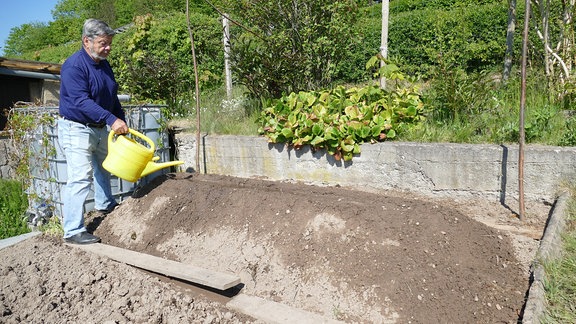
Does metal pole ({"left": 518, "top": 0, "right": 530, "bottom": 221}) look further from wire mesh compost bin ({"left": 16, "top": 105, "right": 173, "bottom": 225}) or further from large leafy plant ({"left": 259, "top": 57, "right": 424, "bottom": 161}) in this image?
wire mesh compost bin ({"left": 16, "top": 105, "right": 173, "bottom": 225})

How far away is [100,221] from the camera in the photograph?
169 inches

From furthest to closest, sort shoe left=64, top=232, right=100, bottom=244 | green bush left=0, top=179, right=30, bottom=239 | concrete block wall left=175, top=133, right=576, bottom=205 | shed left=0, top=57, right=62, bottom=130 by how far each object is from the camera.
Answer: shed left=0, top=57, right=62, bottom=130 → green bush left=0, top=179, right=30, bottom=239 → shoe left=64, top=232, right=100, bottom=244 → concrete block wall left=175, top=133, right=576, bottom=205

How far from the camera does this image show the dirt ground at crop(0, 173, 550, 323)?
2.60m

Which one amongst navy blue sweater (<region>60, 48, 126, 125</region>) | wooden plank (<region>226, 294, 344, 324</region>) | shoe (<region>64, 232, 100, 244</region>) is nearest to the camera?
wooden plank (<region>226, 294, 344, 324</region>)

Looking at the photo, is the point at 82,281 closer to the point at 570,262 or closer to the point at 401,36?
the point at 570,262

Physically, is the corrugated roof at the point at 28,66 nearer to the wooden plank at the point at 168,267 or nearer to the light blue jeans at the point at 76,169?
the light blue jeans at the point at 76,169

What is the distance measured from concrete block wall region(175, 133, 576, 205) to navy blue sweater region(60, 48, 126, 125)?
1643 mm

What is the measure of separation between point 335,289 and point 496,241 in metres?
1.20

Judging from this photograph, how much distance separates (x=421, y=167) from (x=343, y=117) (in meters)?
0.90

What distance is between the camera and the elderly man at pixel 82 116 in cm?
370

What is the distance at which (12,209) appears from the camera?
4.80 m

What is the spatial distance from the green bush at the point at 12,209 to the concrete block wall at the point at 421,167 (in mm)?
2233

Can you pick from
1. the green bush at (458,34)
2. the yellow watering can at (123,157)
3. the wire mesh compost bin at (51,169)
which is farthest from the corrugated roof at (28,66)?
the green bush at (458,34)

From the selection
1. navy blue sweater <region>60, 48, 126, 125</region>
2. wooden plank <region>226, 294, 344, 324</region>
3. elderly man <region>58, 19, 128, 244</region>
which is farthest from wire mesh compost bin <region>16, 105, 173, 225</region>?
wooden plank <region>226, 294, 344, 324</region>
